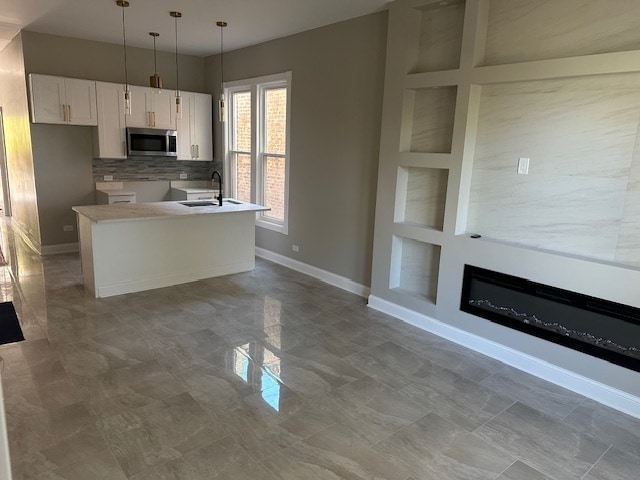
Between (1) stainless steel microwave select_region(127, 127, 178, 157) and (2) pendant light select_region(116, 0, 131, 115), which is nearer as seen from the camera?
(2) pendant light select_region(116, 0, 131, 115)

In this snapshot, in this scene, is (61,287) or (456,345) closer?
(456,345)

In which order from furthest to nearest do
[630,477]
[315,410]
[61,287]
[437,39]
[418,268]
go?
[61,287]
[418,268]
[437,39]
[315,410]
[630,477]

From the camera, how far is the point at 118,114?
604 cm

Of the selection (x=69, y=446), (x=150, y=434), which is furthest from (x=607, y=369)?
(x=69, y=446)

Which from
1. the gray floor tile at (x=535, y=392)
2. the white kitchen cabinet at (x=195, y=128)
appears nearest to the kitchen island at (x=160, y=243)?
the white kitchen cabinet at (x=195, y=128)

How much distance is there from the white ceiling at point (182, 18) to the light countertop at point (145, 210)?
2.05 m

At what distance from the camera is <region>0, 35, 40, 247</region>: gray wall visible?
582cm

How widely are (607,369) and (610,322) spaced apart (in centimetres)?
32

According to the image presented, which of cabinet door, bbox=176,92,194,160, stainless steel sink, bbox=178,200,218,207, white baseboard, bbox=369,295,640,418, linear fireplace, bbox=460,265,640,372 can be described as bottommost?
white baseboard, bbox=369,295,640,418

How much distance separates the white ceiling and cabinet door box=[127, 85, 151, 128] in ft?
2.13

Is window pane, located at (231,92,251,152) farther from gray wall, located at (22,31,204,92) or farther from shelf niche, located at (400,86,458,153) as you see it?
shelf niche, located at (400,86,458,153)

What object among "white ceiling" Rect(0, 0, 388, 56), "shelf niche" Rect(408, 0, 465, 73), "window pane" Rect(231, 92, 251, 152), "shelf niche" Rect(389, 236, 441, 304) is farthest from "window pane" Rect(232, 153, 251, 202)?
"shelf niche" Rect(408, 0, 465, 73)

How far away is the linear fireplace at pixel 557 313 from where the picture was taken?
2.87m

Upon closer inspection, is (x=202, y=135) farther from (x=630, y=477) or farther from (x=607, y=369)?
(x=630, y=477)
